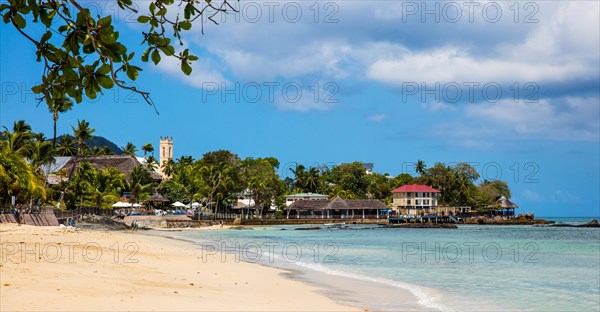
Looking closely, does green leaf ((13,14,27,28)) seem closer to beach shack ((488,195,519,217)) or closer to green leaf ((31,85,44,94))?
green leaf ((31,85,44,94))

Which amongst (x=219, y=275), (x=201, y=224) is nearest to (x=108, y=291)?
(x=219, y=275)

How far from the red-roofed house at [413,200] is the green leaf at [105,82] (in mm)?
108637

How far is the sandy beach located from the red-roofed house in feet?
299

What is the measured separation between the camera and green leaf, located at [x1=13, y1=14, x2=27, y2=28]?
347cm

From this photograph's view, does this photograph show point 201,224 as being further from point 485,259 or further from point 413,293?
point 413,293

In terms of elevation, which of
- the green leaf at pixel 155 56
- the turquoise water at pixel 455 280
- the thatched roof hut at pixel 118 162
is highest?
the thatched roof hut at pixel 118 162

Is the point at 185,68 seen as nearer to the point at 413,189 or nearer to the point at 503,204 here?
the point at 413,189

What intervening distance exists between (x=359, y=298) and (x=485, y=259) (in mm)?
17633

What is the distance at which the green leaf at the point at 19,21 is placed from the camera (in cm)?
347

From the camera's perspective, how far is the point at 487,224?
112500 millimetres

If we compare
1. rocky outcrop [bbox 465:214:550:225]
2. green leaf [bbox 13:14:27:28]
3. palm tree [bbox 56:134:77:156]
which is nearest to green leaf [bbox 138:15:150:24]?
green leaf [bbox 13:14:27:28]

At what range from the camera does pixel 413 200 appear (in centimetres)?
11088

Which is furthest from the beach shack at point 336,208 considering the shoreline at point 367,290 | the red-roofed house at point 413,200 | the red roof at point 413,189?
the shoreline at point 367,290

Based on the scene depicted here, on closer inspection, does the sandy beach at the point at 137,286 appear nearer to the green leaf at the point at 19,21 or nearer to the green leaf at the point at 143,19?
the green leaf at the point at 19,21
